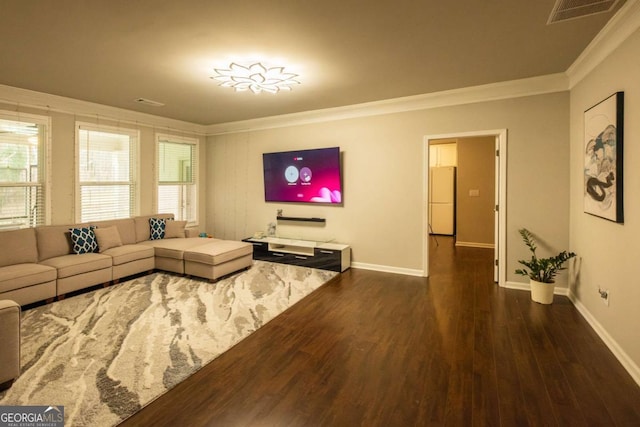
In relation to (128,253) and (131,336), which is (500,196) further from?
(128,253)

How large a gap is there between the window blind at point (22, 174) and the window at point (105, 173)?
1.48 feet

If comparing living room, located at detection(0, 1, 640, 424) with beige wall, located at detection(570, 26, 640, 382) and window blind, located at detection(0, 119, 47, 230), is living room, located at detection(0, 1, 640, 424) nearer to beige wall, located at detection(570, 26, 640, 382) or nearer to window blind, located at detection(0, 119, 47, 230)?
beige wall, located at detection(570, 26, 640, 382)

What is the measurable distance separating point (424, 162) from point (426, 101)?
2.84 ft

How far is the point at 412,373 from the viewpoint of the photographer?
2.27 m

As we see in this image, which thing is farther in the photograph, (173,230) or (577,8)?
(173,230)

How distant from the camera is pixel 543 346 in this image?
265 cm

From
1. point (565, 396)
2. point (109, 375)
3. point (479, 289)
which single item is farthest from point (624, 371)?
point (109, 375)

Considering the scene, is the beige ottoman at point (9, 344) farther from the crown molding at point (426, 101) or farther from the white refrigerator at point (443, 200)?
the white refrigerator at point (443, 200)

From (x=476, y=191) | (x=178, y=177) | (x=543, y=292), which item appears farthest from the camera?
(x=476, y=191)

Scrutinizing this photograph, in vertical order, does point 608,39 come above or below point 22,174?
above

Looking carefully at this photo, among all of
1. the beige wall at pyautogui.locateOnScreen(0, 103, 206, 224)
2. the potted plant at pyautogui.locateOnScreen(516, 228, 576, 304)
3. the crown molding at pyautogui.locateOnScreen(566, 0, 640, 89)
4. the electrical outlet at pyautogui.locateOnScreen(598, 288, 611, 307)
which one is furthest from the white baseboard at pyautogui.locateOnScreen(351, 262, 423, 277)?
the beige wall at pyautogui.locateOnScreen(0, 103, 206, 224)

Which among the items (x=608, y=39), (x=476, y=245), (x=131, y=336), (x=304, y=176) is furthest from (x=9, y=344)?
(x=476, y=245)

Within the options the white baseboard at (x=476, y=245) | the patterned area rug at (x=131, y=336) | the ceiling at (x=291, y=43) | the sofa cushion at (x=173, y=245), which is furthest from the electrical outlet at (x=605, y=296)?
the sofa cushion at (x=173, y=245)

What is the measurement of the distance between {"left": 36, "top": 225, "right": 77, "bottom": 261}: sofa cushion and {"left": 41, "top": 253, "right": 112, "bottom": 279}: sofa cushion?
0.42 feet
